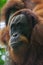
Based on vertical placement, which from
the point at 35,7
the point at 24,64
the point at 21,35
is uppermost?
the point at 35,7

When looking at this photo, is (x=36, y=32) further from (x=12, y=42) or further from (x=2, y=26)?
(x=2, y=26)

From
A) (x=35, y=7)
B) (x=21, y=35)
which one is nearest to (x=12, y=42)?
(x=21, y=35)

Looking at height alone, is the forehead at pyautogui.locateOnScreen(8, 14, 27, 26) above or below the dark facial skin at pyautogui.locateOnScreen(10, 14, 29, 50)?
above

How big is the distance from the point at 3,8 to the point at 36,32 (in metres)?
0.44

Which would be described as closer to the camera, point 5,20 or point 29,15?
point 29,15

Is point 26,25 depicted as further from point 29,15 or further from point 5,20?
point 5,20

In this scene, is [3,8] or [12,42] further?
[3,8]

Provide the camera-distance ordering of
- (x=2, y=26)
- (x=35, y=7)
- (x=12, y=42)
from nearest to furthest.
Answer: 1. (x=12, y=42)
2. (x=35, y=7)
3. (x=2, y=26)

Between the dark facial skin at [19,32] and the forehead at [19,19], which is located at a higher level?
the forehead at [19,19]

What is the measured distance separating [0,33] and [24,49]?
1.26 ft

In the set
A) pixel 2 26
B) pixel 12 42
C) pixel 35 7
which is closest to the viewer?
pixel 12 42

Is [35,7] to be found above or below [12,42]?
above

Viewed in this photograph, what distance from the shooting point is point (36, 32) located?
2701 mm

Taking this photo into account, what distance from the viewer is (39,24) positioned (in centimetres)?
271
